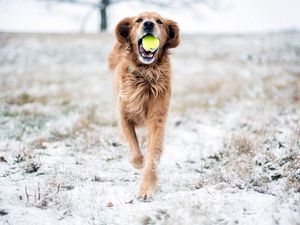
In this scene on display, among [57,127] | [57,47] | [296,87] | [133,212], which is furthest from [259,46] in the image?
[133,212]

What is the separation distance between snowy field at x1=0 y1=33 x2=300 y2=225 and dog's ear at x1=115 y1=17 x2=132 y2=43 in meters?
1.43

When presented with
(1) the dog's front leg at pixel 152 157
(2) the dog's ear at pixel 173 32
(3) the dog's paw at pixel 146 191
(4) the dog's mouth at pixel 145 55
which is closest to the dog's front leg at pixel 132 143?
(1) the dog's front leg at pixel 152 157

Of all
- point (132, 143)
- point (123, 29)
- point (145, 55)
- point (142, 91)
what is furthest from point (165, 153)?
point (123, 29)

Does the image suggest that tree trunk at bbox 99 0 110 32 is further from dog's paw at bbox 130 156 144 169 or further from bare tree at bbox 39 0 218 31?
dog's paw at bbox 130 156 144 169

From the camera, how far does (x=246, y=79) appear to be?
1160 centimetres

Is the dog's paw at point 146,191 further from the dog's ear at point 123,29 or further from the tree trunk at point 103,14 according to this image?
the tree trunk at point 103,14

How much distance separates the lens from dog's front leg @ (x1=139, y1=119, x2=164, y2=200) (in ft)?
11.5

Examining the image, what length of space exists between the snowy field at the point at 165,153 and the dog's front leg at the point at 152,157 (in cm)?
12

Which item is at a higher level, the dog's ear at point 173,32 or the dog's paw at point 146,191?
the dog's ear at point 173,32

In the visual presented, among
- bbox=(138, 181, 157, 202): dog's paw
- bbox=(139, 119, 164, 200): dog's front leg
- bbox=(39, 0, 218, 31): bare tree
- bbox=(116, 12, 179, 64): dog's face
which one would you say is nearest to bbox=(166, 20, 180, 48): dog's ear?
bbox=(116, 12, 179, 64): dog's face

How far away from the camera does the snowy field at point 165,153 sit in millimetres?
2893

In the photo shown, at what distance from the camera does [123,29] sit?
479 centimetres

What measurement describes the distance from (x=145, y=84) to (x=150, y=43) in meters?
0.46

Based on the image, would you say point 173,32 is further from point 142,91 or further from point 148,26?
point 142,91
